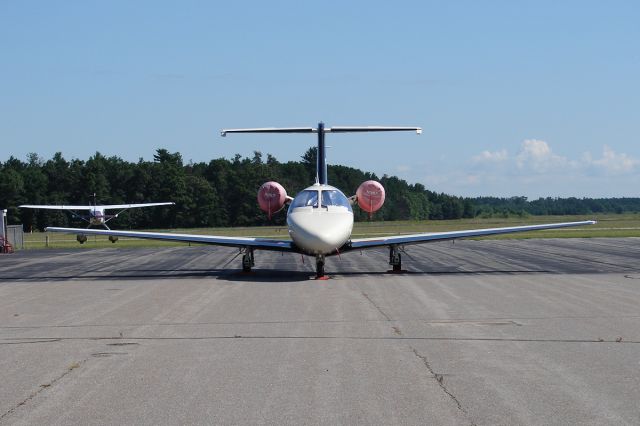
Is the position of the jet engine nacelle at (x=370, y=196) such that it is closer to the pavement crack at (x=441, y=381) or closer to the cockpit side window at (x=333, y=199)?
the cockpit side window at (x=333, y=199)

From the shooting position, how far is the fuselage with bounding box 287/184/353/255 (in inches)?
945

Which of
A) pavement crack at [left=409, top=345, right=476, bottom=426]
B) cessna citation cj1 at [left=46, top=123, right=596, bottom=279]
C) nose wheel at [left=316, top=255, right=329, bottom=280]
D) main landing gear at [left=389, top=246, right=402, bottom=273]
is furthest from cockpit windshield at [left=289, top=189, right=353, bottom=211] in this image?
pavement crack at [left=409, top=345, right=476, bottom=426]

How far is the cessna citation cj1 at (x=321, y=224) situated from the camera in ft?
79.8

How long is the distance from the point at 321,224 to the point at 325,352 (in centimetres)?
1303

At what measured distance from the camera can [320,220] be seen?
80.4ft

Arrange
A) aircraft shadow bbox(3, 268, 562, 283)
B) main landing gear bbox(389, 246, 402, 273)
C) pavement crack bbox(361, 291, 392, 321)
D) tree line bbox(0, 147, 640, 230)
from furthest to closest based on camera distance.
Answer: tree line bbox(0, 147, 640, 230), main landing gear bbox(389, 246, 402, 273), aircraft shadow bbox(3, 268, 562, 283), pavement crack bbox(361, 291, 392, 321)

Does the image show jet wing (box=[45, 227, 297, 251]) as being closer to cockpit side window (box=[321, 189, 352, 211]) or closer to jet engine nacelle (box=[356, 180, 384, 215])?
cockpit side window (box=[321, 189, 352, 211])

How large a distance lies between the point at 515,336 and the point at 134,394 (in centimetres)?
662

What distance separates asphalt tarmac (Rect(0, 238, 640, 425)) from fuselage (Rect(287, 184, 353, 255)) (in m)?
1.30

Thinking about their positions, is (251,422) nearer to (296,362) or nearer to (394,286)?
(296,362)

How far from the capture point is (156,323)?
1496 cm

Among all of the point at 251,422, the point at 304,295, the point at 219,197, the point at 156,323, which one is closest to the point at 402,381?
the point at 251,422

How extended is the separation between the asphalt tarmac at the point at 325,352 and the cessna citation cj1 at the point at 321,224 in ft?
5.02

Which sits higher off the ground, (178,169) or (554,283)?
(178,169)
